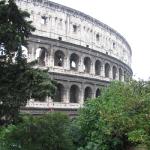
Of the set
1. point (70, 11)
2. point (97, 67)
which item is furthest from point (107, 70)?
point (70, 11)

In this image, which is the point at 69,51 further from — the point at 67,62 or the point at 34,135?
the point at 34,135

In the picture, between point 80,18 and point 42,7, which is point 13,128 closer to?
point 42,7

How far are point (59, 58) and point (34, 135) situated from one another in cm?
1659

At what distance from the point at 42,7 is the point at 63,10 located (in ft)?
6.56

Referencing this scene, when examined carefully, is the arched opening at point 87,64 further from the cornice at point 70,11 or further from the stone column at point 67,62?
the cornice at point 70,11

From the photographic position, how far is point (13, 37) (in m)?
14.1

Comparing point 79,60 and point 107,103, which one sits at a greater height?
point 79,60

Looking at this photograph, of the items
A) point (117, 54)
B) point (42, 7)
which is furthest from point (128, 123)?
point (117, 54)

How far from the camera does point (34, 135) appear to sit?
50.1 feet

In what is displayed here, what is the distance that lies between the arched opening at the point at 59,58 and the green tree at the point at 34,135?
598 inches

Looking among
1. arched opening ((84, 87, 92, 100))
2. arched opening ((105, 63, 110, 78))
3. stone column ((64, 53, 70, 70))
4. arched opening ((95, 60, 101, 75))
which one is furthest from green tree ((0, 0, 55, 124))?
arched opening ((105, 63, 110, 78))

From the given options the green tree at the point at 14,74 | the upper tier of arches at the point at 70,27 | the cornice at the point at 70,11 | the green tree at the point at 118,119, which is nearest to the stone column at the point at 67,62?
the upper tier of arches at the point at 70,27

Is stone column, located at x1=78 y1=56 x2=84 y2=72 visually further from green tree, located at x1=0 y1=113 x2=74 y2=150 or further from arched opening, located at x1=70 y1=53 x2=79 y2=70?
green tree, located at x1=0 y1=113 x2=74 y2=150

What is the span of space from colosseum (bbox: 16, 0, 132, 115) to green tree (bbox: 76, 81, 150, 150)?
8179 millimetres
